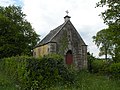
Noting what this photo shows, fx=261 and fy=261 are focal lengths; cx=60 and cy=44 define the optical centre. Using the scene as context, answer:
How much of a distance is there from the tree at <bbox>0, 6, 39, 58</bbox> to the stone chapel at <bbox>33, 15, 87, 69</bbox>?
14.1 m

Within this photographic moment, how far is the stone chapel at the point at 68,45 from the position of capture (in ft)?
116

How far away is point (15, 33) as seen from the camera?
51812 mm

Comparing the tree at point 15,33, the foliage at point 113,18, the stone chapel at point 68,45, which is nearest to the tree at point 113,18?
the foliage at point 113,18

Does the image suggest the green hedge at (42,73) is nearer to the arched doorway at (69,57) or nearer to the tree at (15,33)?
the arched doorway at (69,57)

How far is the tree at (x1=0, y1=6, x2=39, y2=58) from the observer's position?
165ft

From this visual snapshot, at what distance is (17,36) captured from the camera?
52.0 metres

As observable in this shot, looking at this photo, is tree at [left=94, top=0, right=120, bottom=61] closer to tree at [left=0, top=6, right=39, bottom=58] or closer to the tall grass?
the tall grass

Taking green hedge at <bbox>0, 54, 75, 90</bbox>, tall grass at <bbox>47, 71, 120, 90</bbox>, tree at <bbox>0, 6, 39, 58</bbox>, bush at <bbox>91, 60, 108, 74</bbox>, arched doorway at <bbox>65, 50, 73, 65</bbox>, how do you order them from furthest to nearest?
tree at <bbox>0, 6, 39, 58</bbox>, bush at <bbox>91, 60, 108, 74</bbox>, arched doorway at <bbox>65, 50, 73, 65</bbox>, green hedge at <bbox>0, 54, 75, 90</bbox>, tall grass at <bbox>47, 71, 120, 90</bbox>

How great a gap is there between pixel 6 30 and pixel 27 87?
109ft

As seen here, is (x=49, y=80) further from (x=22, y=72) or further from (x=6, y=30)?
(x=6, y=30)

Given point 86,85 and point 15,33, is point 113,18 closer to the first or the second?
point 86,85

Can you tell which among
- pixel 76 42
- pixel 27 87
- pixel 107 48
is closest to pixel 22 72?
pixel 27 87

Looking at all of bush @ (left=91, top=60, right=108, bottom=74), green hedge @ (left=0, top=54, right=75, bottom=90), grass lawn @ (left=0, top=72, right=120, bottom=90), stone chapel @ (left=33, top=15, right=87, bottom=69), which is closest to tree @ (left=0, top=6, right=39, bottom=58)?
stone chapel @ (left=33, top=15, right=87, bottom=69)

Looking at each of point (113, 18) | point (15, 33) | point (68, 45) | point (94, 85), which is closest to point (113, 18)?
point (113, 18)
